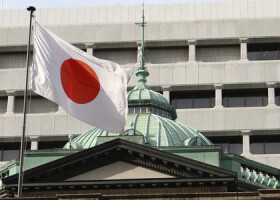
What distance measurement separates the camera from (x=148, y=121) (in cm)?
6406

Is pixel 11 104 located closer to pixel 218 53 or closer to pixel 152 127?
pixel 218 53

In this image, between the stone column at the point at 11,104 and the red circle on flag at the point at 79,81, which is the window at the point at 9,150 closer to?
the stone column at the point at 11,104

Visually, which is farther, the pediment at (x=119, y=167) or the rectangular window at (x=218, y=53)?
the rectangular window at (x=218, y=53)

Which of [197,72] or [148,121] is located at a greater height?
[197,72]

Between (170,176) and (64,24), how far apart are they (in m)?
39.5

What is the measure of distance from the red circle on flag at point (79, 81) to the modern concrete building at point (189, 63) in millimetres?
40682

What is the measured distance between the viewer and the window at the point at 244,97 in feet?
294

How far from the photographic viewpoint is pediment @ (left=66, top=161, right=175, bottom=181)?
176 feet

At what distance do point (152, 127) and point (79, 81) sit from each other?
17770 mm

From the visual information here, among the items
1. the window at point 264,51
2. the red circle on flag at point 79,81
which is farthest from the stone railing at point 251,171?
the window at point 264,51

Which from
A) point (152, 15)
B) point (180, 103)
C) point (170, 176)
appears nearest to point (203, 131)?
point (180, 103)

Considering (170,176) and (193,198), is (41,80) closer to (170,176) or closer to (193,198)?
(193,198)

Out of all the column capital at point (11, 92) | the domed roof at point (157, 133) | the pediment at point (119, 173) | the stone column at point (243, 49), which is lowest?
the pediment at point (119, 173)

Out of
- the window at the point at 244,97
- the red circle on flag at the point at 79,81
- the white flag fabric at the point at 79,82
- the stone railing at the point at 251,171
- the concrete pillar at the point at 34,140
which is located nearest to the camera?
the white flag fabric at the point at 79,82
